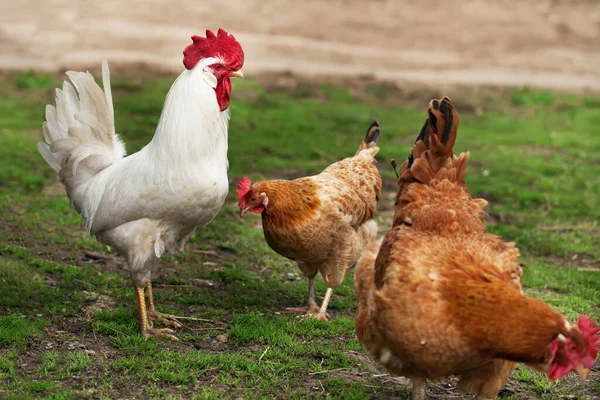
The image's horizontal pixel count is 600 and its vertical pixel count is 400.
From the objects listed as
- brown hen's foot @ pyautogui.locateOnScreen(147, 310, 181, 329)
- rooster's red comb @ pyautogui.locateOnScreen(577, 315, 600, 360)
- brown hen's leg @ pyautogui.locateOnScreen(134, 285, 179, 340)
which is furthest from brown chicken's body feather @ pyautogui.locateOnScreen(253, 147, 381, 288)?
rooster's red comb @ pyautogui.locateOnScreen(577, 315, 600, 360)

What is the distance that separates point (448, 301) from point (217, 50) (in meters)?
2.71

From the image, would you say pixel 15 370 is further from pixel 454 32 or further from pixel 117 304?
pixel 454 32

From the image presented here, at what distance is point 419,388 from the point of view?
4.53 m

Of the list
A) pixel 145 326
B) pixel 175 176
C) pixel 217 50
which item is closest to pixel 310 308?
pixel 145 326

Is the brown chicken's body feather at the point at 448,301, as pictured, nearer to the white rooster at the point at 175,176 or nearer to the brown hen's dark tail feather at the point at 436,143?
the brown hen's dark tail feather at the point at 436,143

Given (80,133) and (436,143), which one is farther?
(80,133)

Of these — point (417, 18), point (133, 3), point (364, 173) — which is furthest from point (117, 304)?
point (417, 18)

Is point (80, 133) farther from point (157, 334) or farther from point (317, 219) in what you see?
point (317, 219)

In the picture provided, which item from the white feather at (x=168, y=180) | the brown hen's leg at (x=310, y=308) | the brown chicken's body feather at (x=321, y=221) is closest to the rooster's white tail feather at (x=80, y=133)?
the white feather at (x=168, y=180)

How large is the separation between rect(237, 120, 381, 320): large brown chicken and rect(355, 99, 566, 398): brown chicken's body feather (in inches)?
49.2

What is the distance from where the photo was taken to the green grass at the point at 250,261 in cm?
505

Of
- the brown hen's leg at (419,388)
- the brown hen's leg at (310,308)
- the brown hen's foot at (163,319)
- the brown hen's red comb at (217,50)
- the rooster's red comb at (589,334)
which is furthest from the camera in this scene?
the brown hen's leg at (310,308)

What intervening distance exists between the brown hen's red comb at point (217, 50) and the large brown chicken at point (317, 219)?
105 centimetres

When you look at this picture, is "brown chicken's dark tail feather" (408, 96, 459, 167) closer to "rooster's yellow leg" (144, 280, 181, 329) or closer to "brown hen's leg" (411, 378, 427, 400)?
"brown hen's leg" (411, 378, 427, 400)
